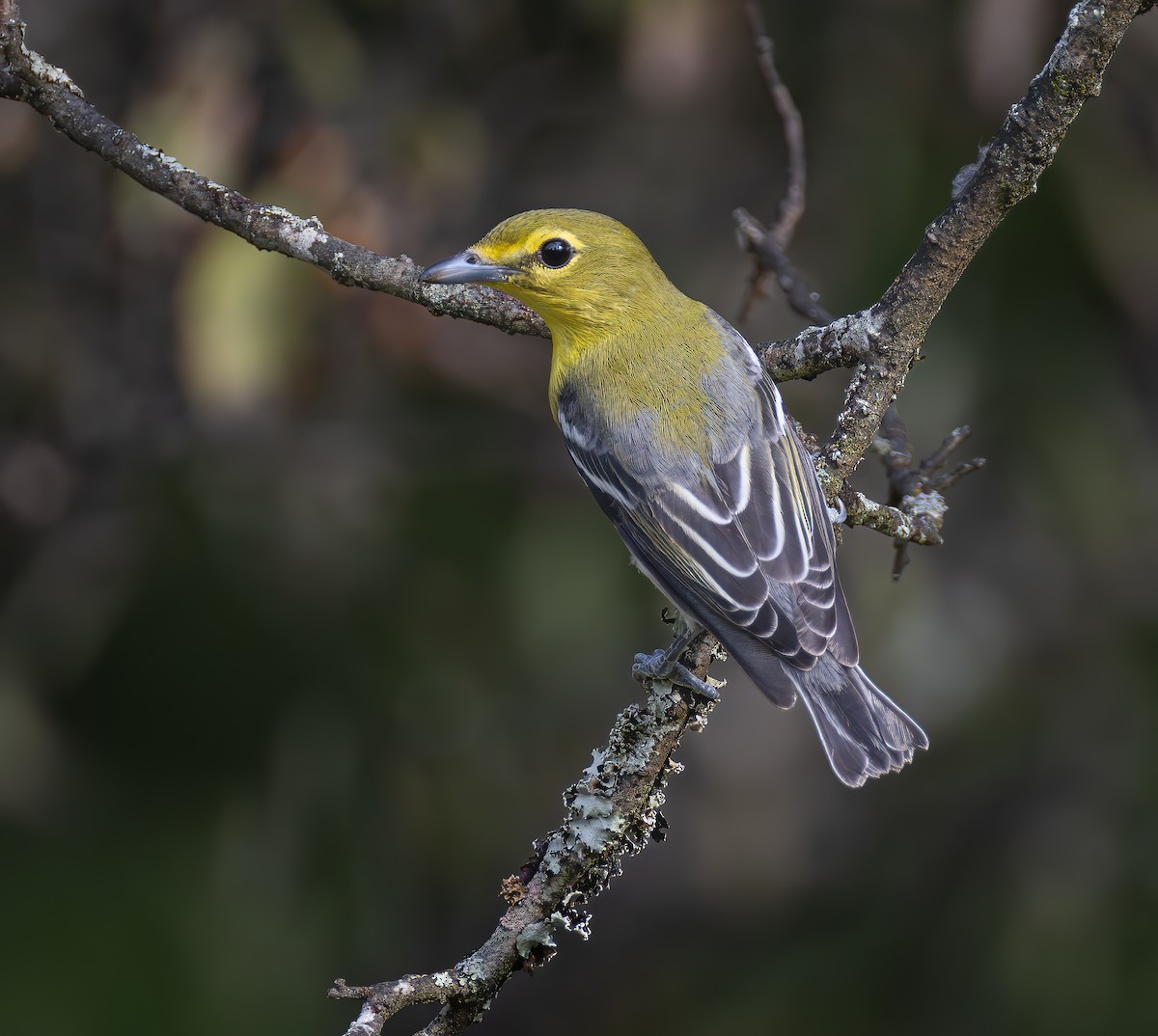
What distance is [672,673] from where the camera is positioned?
3.18 meters

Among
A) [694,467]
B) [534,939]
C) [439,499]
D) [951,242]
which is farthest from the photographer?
[439,499]

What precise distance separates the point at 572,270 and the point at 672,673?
144 centimetres

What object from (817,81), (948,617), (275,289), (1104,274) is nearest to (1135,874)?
(948,617)

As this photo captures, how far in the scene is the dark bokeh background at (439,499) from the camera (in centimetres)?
453

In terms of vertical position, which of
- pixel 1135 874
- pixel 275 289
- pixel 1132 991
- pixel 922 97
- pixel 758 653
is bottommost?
pixel 1132 991

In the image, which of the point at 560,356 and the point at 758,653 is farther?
the point at 560,356

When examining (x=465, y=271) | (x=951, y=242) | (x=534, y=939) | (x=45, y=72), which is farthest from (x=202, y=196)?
(x=534, y=939)

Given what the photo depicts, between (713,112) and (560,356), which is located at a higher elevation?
(713,112)

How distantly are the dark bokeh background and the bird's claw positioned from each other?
5.08 ft

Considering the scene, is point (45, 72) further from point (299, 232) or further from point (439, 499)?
point (439, 499)

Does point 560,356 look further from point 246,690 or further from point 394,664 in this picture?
point 246,690

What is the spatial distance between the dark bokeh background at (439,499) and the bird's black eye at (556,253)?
0.75 m

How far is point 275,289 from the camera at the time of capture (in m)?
4.30

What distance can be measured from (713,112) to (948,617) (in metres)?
2.49
